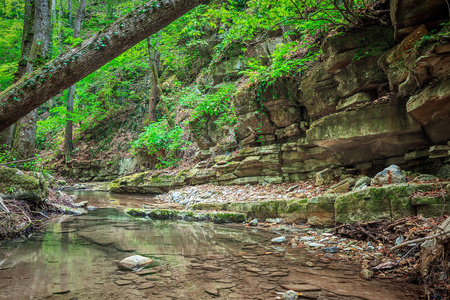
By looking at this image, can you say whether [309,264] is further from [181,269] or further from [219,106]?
[219,106]

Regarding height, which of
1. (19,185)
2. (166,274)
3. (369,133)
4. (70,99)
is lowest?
(166,274)

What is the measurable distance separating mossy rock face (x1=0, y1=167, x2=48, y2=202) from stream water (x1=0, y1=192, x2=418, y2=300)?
112 centimetres

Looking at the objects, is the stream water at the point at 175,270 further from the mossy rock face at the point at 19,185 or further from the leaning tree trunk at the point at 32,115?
the leaning tree trunk at the point at 32,115

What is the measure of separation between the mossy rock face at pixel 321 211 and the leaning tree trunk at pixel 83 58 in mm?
4092

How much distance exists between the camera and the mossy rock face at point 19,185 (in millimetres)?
4801

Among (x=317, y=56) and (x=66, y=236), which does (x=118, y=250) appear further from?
(x=317, y=56)

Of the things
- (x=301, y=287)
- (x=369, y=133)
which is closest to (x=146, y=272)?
(x=301, y=287)

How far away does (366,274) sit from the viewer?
2564 millimetres

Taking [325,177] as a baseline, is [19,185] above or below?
above

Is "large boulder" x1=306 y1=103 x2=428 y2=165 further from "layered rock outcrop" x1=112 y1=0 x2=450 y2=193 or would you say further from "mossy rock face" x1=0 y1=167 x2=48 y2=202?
"mossy rock face" x1=0 y1=167 x2=48 y2=202

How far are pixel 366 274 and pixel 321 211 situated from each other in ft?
7.35

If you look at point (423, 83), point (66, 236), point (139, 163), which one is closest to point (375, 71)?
point (423, 83)

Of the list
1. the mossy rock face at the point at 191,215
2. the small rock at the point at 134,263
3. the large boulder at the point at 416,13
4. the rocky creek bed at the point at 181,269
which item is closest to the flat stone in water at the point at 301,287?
the rocky creek bed at the point at 181,269

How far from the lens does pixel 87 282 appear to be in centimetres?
244
